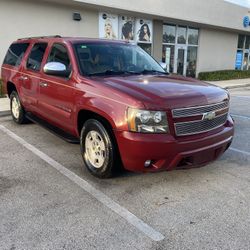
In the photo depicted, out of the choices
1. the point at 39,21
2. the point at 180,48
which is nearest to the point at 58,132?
the point at 39,21

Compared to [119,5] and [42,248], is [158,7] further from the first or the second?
[42,248]

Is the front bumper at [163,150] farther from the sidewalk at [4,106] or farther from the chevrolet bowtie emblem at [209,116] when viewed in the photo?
the sidewalk at [4,106]

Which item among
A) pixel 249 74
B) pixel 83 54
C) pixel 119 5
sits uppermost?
pixel 119 5

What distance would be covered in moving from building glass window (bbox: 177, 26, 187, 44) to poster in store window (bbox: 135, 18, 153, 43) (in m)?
3.13

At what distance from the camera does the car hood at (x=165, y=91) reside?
3659 mm

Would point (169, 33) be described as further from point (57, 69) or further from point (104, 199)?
point (104, 199)

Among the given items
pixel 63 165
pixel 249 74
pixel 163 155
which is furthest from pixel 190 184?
pixel 249 74

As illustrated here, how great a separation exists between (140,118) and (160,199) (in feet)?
3.38

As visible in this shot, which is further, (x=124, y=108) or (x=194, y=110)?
(x=194, y=110)

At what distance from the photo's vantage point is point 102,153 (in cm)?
414

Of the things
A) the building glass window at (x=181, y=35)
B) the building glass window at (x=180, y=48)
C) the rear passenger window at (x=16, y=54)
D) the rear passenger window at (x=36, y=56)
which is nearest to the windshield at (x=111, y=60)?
the rear passenger window at (x=36, y=56)

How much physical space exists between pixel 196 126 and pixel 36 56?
3586mm

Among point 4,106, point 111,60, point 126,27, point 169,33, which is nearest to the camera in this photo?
point 111,60

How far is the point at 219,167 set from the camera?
4.84 m
